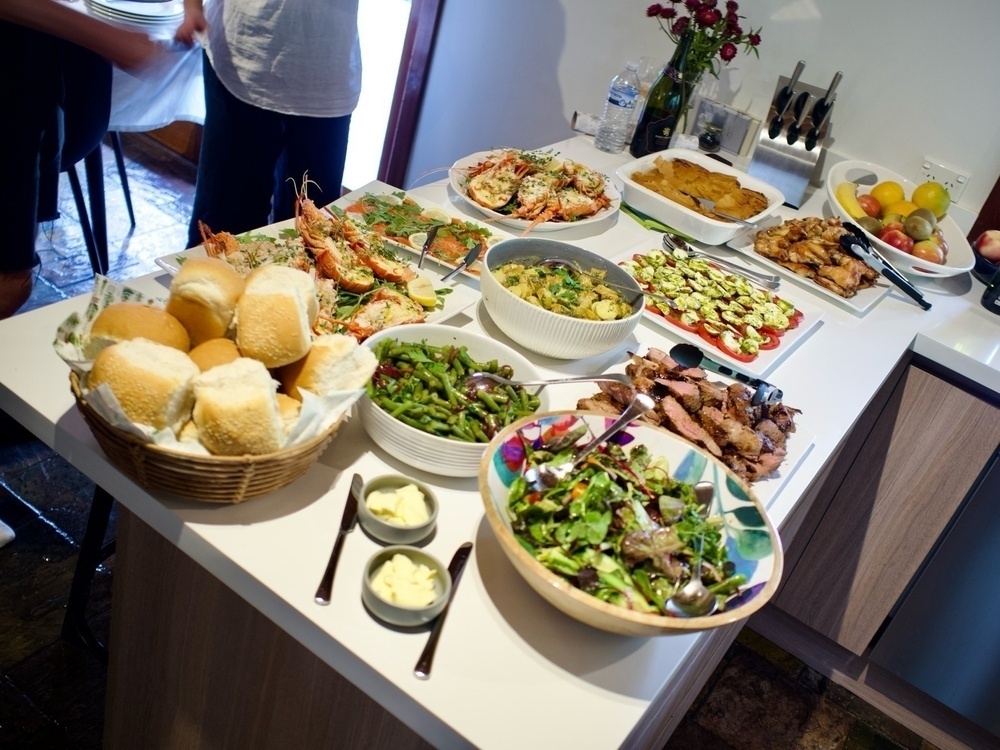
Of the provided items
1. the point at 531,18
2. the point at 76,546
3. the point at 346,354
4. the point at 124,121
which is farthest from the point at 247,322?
the point at 531,18

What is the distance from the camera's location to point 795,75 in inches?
97.7

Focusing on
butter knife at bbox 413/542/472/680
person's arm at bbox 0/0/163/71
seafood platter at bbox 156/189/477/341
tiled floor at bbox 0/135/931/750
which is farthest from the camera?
person's arm at bbox 0/0/163/71

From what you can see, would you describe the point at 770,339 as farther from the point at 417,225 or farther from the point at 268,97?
the point at 268,97

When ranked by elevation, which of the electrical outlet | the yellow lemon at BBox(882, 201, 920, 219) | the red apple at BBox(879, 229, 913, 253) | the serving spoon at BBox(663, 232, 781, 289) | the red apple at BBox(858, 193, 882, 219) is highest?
the electrical outlet

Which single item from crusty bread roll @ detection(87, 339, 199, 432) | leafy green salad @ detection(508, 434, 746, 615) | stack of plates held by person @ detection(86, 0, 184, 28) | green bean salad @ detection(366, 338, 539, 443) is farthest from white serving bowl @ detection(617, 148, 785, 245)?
stack of plates held by person @ detection(86, 0, 184, 28)

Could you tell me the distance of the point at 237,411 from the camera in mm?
845

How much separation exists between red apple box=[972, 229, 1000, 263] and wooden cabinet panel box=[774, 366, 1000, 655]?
578 mm

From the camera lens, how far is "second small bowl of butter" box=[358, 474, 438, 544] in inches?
36.8

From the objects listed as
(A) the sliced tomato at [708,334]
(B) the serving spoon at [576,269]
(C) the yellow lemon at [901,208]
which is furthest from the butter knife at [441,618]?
(C) the yellow lemon at [901,208]

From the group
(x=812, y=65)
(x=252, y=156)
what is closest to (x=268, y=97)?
(x=252, y=156)

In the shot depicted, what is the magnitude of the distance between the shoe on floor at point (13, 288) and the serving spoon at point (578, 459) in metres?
1.69

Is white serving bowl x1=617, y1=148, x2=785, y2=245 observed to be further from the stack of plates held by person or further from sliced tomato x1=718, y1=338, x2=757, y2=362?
the stack of plates held by person

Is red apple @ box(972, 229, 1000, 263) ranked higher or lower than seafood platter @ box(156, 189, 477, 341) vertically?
higher

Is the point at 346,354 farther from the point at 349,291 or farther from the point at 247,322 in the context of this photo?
the point at 349,291
